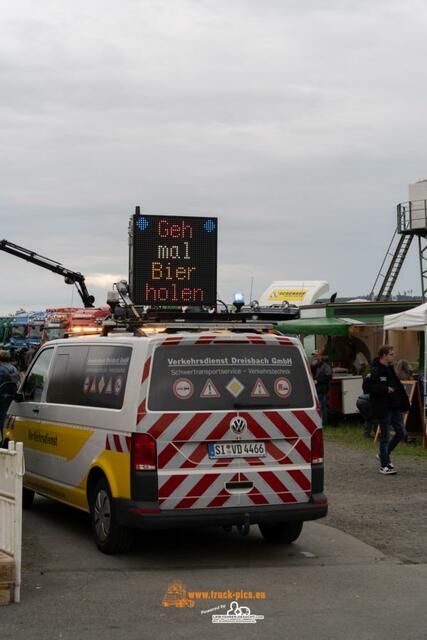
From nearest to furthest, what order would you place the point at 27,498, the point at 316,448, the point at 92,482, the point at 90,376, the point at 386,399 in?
the point at 316,448 < the point at 92,482 < the point at 90,376 < the point at 27,498 < the point at 386,399

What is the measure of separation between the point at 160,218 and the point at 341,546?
1008cm

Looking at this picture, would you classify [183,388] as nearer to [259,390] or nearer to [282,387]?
[259,390]

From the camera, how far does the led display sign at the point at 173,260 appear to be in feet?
62.0

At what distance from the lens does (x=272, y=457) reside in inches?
368

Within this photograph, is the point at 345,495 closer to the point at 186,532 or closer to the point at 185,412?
the point at 186,532

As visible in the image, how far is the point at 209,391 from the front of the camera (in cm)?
927

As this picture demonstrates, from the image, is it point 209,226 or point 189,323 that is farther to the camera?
point 209,226

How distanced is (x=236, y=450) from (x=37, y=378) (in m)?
3.49

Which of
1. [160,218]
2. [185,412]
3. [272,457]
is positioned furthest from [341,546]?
[160,218]

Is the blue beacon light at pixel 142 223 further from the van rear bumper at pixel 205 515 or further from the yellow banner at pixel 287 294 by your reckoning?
the yellow banner at pixel 287 294

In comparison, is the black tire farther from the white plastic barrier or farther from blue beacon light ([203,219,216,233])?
blue beacon light ([203,219,216,233])

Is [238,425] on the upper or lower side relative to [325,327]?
lower

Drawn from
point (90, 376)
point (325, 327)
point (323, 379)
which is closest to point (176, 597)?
point (90, 376)

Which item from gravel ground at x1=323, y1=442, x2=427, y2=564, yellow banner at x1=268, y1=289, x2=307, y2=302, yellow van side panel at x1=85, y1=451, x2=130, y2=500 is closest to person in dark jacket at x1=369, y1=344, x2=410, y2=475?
gravel ground at x1=323, y1=442, x2=427, y2=564
